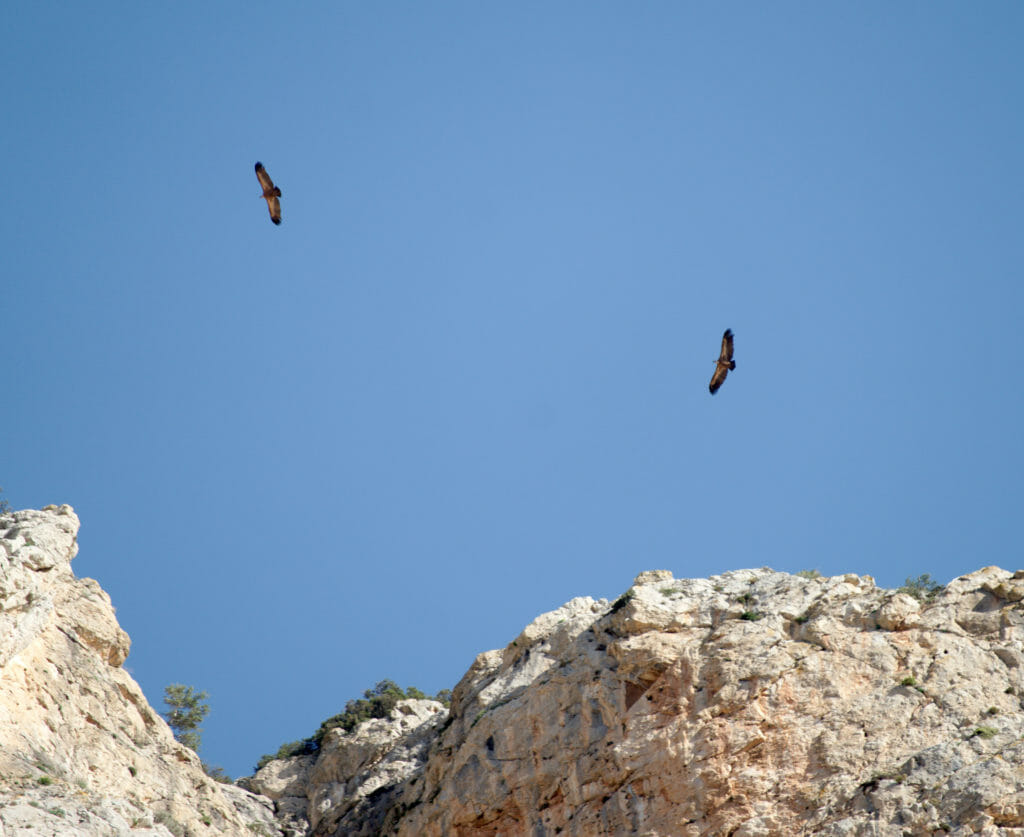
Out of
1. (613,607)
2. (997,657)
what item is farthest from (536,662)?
(997,657)

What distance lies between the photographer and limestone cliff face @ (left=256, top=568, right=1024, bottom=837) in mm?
33031

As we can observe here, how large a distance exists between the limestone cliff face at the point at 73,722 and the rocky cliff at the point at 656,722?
0.09 metres

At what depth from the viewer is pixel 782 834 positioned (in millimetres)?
33344

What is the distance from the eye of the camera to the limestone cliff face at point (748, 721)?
108 feet

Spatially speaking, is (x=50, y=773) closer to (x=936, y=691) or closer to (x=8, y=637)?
(x=8, y=637)

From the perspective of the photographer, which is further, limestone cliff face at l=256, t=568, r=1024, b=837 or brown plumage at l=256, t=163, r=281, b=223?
brown plumage at l=256, t=163, r=281, b=223

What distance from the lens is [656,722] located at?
122 feet

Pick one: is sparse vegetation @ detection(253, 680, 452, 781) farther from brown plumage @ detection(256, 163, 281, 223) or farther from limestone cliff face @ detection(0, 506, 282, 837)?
brown plumage @ detection(256, 163, 281, 223)

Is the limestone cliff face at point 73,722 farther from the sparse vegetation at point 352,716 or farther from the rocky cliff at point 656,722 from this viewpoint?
the sparse vegetation at point 352,716

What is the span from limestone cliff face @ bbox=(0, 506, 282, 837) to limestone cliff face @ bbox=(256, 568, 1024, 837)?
281 inches

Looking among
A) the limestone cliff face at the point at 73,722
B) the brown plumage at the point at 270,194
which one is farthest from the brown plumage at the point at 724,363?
the limestone cliff face at the point at 73,722

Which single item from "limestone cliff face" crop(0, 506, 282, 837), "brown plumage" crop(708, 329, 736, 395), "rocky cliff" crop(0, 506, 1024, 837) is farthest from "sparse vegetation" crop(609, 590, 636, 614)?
"limestone cliff face" crop(0, 506, 282, 837)

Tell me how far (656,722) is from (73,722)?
1708 cm

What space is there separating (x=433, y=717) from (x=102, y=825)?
21.8 meters
